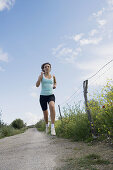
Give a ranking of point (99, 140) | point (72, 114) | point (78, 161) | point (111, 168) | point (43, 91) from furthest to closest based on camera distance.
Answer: point (72, 114), point (43, 91), point (99, 140), point (78, 161), point (111, 168)

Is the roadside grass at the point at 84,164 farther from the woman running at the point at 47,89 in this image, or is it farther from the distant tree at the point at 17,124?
the distant tree at the point at 17,124

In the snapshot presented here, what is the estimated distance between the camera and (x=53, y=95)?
5.07 m

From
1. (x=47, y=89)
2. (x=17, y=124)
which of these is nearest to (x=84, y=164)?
(x=47, y=89)

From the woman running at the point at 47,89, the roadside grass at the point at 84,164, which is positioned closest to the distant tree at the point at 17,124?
the woman running at the point at 47,89

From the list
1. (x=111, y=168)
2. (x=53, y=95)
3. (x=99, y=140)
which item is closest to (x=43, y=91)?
(x=53, y=95)

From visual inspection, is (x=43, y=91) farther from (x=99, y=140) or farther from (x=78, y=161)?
(x=78, y=161)

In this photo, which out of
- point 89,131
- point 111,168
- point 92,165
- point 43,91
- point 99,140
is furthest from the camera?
point 43,91

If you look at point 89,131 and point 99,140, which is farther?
point 89,131

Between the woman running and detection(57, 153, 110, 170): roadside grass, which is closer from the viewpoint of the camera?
detection(57, 153, 110, 170): roadside grass

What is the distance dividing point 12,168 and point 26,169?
188mm

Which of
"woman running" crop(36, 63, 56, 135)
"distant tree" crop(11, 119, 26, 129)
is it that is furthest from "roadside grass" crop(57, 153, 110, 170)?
"distant tree" crop(11, 119, 26, 129)

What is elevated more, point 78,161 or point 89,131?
point 89,131

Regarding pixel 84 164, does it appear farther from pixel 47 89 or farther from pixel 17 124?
pixel 17 124

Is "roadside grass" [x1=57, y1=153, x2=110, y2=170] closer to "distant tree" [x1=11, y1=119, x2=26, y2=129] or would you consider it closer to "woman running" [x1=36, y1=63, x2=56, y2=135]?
"woman running" [x1=36, y1=63, x2=56, y2=135]
